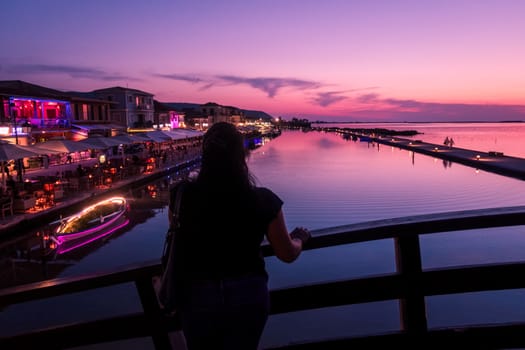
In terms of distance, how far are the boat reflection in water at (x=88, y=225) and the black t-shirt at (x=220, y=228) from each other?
38.1 ft

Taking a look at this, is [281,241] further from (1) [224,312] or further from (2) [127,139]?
(2) [127,139]

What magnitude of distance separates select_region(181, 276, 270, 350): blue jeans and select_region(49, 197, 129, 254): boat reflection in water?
11.6m

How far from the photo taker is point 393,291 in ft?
6.22

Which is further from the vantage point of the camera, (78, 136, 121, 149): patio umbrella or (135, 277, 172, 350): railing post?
(78, 136, 121, 149): patio umbrella

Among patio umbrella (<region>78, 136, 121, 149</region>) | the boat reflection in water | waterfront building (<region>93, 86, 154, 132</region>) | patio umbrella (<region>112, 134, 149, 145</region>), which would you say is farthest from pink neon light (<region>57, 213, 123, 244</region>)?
waterfront building (<region>93, 86, 154, 132</region>)

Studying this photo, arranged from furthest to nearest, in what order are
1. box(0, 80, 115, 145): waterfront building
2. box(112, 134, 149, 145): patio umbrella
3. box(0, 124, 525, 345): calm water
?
box(0, 80, 115, 145): waterfront building < box(112, 134, 149, 145): patio umbrella < box(0, 124, 525, 345): calm water

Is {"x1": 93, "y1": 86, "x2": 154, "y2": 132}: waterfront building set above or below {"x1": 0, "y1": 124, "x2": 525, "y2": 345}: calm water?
above

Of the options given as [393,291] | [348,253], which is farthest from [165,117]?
[393,291]

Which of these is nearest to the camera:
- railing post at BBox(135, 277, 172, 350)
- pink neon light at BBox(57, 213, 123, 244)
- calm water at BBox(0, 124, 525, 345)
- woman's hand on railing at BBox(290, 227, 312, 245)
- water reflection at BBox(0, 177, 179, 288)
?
woman's hand on railing at BBox(290, 227, 312, 245)

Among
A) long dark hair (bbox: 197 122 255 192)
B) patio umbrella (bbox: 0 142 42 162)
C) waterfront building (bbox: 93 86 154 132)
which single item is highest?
waterfront building (bbox: 93 86 154 132)

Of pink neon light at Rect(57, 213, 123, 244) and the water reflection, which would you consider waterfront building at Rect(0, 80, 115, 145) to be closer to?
the water reflection

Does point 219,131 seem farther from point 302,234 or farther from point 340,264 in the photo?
point 340,264

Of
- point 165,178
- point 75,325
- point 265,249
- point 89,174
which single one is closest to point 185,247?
point 265,249

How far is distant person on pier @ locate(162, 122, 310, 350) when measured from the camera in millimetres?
1491
